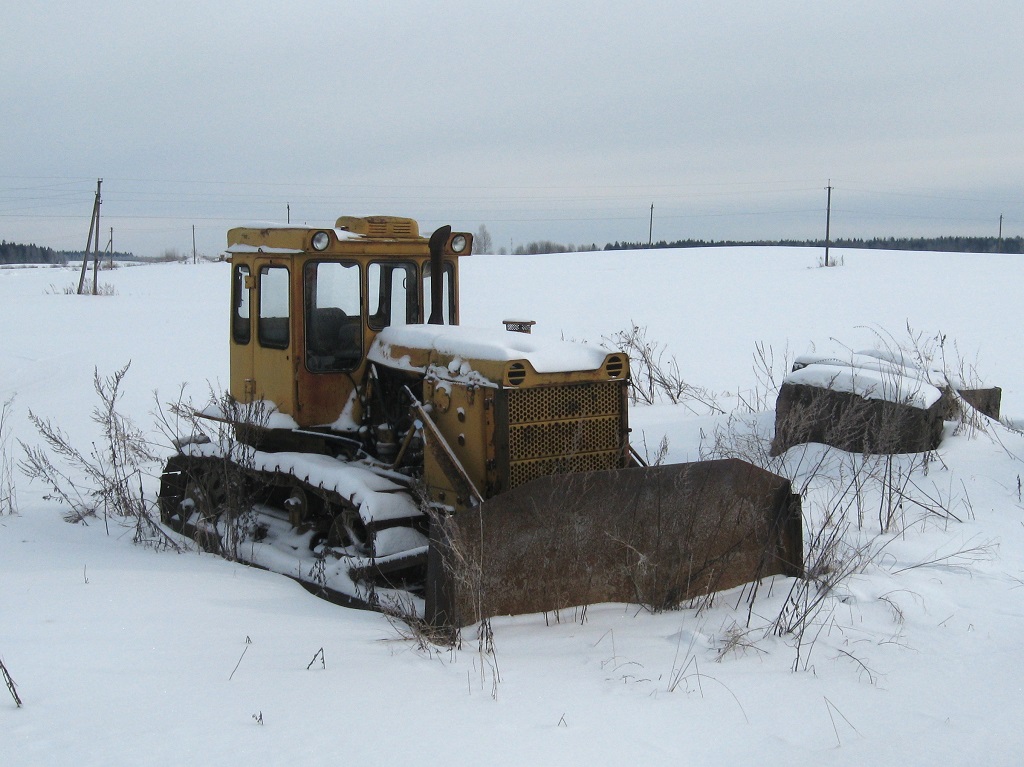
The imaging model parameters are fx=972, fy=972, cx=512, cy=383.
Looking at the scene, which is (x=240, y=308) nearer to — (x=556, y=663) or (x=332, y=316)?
(x=332, y=316)

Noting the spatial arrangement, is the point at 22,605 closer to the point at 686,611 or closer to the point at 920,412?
the point at 686,611

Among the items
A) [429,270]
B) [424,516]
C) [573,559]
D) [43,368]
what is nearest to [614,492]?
[573,559]

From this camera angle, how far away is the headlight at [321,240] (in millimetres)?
6679

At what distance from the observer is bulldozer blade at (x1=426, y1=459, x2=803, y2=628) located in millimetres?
5113

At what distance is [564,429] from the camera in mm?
5918

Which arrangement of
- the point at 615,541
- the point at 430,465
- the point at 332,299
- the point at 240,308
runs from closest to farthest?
the point at 615,541 → the point at 430,465 → the point at 332,299 → the point at 240,308

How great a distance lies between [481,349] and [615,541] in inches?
55.0

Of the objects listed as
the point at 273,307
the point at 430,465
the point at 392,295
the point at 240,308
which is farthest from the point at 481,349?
the point at 240,308

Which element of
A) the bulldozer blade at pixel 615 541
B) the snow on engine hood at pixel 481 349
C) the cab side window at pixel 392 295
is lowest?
the bulldozer blade at pixel 615 541

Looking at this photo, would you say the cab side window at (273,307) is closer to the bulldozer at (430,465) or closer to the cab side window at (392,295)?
the bulldozer at (430,465)

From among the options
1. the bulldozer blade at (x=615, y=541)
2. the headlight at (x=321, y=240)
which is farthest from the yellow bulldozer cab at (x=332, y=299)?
the bulldozer blade at (x=615, y=541)

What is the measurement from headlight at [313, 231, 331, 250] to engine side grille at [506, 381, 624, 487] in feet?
6.31

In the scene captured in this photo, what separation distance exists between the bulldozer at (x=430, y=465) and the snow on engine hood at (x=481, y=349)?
0.01 meters

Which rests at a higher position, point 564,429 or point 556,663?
point 564,429
